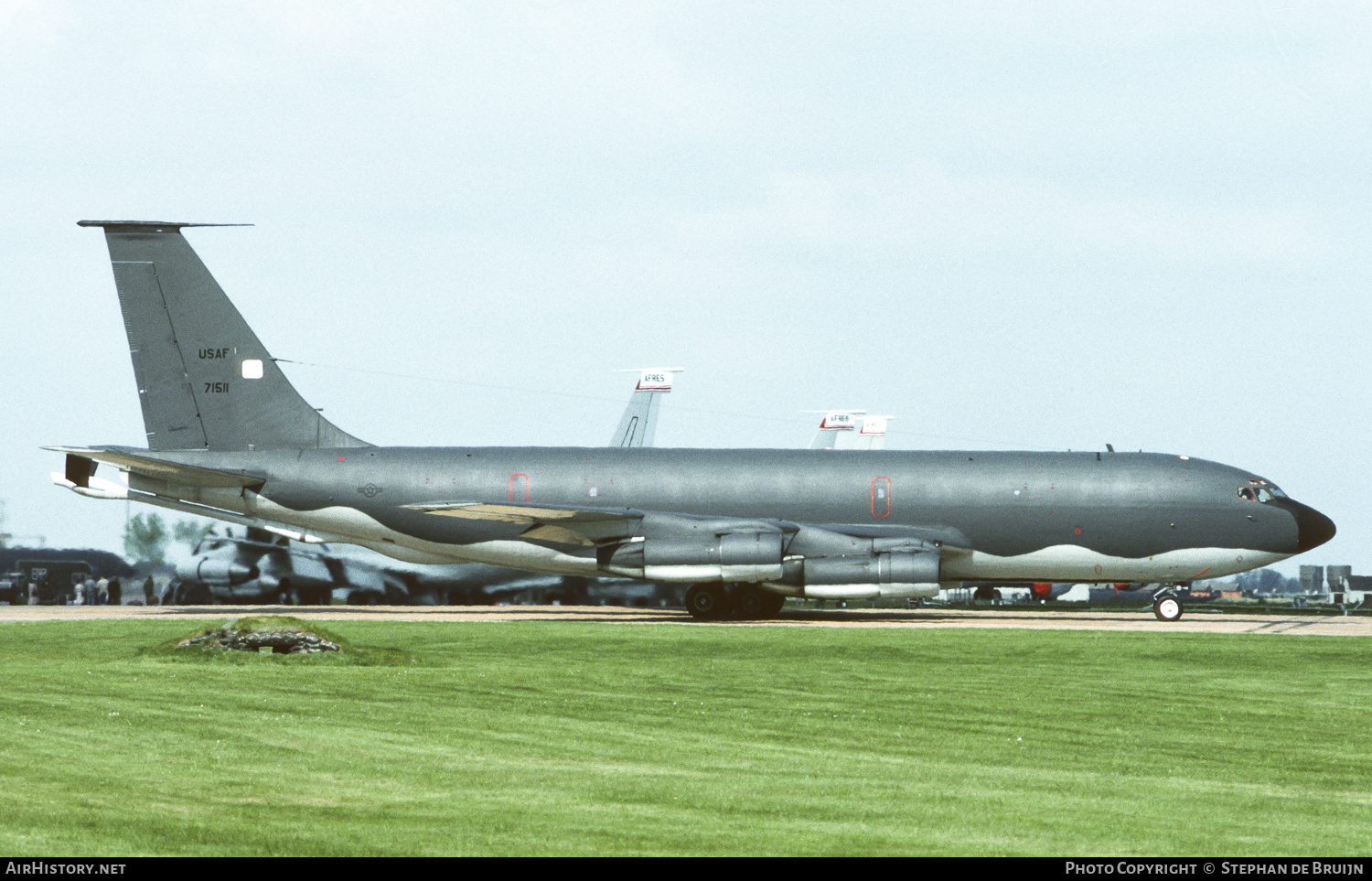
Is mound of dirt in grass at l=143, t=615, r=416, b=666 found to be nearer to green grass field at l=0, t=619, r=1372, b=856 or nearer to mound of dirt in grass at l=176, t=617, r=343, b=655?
mound of dirt in grass at l=176, t=617, r=343, b=655

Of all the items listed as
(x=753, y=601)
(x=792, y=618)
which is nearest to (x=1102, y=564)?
(x=792, y=618)

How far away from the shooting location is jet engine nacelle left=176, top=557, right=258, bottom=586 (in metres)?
44.4

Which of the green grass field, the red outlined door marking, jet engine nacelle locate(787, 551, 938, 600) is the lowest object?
the green grass field

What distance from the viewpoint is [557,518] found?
3453 centimetres

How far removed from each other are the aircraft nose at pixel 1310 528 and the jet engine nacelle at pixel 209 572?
2955 centimetres

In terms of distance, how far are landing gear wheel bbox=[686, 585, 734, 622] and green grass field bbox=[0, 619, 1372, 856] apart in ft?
46.5

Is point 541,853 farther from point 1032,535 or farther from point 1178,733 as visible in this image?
point 1032,535

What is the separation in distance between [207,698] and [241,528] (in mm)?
32577

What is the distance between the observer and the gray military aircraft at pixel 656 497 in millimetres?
34594

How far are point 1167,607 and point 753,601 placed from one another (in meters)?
10.3

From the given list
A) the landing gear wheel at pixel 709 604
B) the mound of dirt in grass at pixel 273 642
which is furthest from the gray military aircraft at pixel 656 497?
the mound of dirt in grass at pixel 273 642

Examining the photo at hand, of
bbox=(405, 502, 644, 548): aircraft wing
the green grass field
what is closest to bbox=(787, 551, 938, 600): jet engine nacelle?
bbox=(405, 502, 644, 548): aircraft wing

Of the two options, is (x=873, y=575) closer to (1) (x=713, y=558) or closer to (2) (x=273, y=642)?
(1) (x=713, y=558)
